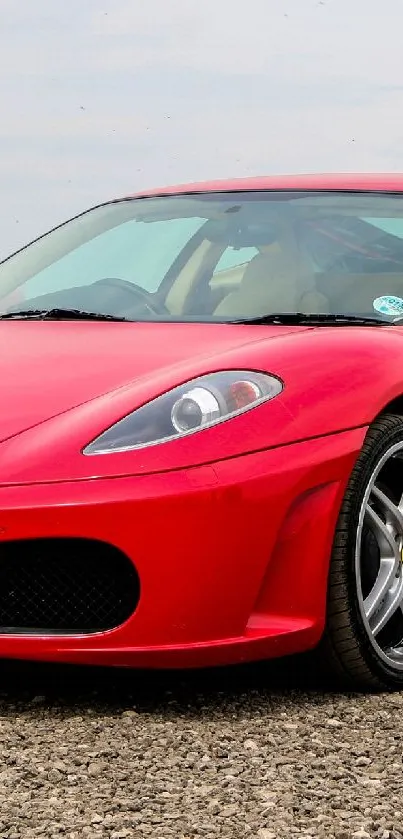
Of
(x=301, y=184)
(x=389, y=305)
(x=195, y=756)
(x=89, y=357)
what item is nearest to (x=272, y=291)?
(x=389, y=305)

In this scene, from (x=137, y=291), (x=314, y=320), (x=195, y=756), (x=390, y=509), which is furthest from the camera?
(x=137, y=291)

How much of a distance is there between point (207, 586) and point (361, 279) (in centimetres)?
135

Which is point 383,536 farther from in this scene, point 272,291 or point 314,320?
point 272,291

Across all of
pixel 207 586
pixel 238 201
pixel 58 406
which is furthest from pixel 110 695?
pixel 238 201

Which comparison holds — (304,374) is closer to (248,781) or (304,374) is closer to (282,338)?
(282,338)

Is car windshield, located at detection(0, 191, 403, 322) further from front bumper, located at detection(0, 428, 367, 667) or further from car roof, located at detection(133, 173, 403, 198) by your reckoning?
front bumper, located at detection(0, 428, 367, 667)

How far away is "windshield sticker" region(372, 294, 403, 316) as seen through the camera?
413 centimetres

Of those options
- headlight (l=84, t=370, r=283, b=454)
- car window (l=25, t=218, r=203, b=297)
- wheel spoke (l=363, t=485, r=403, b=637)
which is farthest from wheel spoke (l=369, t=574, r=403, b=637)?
car window (l=25, t=218, r=203, b=297)

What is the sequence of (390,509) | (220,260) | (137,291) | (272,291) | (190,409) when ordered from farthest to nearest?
(220,260) < (137,291) < (272,291) < (390,509) < (190,409)

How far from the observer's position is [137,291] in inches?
180

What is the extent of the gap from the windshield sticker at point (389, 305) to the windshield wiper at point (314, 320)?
78 mm

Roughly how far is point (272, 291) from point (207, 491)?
1.23m

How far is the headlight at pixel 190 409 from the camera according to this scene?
3295 mm

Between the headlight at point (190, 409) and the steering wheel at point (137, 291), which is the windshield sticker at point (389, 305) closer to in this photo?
the steering wheel at point (137, 291)
